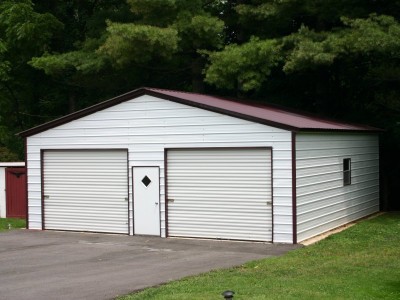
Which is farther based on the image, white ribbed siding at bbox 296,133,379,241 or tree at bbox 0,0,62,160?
tree at bbox 0,0,62,160

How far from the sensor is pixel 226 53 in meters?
23.8

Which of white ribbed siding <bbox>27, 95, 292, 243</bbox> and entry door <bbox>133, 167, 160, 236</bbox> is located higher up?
white ribbed siding <bbox>27, 95, 292, 243</bbox>

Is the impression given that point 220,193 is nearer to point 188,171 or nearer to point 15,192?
point 188,171

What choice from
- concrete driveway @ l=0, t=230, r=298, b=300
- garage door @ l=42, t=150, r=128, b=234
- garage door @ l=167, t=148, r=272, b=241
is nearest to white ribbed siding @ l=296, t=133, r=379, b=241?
garage door @ l=167, t=148, r=272, b=241

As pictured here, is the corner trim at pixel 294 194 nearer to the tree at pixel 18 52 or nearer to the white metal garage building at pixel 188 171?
the white metal garage building at pixel 188 171

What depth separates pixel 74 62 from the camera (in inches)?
1075

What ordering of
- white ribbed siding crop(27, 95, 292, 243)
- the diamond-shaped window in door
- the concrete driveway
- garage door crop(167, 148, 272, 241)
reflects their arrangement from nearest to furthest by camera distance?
the concrete driveway, white ribbed siding crop(27, 95, 292, 243), garage door crop(167, 148, 272, 241), the diamond-shaped window in door

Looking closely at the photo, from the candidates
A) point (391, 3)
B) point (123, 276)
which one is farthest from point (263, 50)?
point (123, 276)

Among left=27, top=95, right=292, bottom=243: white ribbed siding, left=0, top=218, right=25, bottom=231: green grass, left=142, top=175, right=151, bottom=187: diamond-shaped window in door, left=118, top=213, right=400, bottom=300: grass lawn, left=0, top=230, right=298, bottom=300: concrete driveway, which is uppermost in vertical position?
left=27, top=95, right=292, bottom=243: white ribbed siding

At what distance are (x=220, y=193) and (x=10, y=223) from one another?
851 cm

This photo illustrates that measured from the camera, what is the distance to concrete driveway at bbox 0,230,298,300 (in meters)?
11.1

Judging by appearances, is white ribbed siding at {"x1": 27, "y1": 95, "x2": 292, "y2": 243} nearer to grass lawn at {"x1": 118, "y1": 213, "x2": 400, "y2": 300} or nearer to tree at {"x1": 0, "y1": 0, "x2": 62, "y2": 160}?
grass lawn at {"x1": 118, "y1": 213, "x2": 400, "y2": 300}

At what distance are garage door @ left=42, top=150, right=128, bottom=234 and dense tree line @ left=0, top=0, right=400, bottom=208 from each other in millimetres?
6410

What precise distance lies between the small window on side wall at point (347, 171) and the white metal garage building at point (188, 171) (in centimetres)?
3
